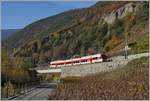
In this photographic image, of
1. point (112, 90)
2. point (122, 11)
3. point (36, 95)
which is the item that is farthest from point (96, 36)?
point (112, 90)

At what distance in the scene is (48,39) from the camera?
18825cm

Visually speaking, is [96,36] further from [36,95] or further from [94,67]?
[36,95]

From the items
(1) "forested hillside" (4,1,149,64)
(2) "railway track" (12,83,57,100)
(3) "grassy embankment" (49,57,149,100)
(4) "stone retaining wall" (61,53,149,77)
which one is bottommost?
(2) "railway track" (12,83,57,100)

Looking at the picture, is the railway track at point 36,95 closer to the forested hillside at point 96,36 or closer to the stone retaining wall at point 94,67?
the stone retaining wall at point 94,67

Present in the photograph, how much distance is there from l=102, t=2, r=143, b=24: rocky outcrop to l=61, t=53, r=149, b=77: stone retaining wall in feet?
217

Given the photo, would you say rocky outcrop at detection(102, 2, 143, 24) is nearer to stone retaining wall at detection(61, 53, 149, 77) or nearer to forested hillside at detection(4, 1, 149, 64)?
forested hillside at detection(4, 1, 149, 64)

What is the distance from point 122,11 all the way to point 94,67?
83.3 m

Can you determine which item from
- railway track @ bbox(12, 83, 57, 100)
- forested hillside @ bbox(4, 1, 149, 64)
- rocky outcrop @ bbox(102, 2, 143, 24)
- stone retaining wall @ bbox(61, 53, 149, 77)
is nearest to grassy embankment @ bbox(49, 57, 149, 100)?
railway track @ bbox(12, 83, 57, 100)

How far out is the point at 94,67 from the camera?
72.4 meters

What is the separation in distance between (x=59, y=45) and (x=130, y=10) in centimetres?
3621

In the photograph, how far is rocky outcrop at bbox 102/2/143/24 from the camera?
479 ft

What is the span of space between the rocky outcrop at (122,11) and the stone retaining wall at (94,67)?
217ft

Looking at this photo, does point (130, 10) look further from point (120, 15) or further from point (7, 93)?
point (7, 93)

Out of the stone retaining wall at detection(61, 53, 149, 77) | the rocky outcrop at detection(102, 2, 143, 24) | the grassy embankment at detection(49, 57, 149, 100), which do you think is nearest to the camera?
the grassy embankment at detection(49, 57, 149, 100)
